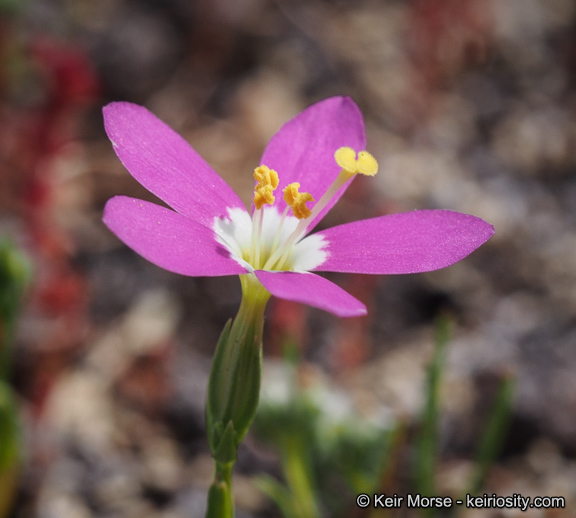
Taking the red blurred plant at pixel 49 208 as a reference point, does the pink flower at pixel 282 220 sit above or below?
below

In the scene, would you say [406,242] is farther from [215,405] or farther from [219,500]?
[219,500]

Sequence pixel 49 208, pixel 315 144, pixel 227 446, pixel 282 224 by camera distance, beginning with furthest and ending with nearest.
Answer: pixel 49 208
pixel 315 144
pixel 282 224
pixel 227 446

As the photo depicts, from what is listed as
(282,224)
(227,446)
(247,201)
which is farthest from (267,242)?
(247,201)

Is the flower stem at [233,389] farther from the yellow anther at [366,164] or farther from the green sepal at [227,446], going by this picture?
the yellow anther at [366,164]

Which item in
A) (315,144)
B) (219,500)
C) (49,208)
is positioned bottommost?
(219,500)

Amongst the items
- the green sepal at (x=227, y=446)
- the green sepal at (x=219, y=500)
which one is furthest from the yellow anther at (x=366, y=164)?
the green sepal at (x=219, y=500)

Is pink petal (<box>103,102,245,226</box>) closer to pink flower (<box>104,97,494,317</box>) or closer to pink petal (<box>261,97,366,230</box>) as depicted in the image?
pink flower (<box>104,97,494,317</box>)

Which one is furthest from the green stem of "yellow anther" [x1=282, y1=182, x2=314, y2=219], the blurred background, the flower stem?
"yellow anther" [x1=282, y1=182, x2=314, y2=219]
